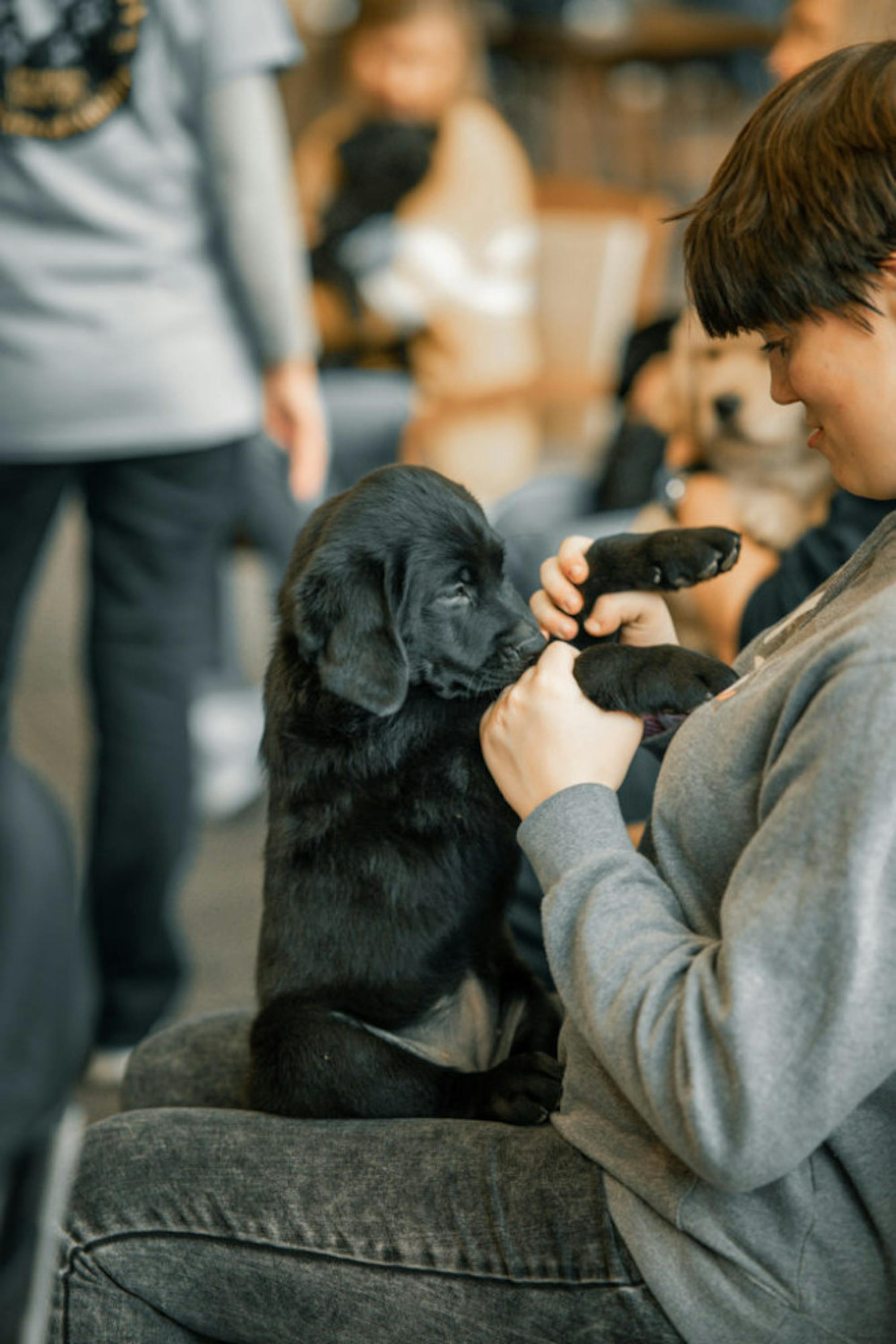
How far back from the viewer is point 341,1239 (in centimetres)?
95

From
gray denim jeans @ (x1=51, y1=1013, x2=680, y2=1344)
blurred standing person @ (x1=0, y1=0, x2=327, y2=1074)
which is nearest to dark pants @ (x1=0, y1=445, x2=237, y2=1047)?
blurred standing person @ (x1=0, y1=0, x2=327, y2=1074)

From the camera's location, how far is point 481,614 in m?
1.30

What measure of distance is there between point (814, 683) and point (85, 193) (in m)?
1.50

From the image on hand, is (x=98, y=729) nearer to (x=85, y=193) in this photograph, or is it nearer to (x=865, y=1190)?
(x=85, y=193)

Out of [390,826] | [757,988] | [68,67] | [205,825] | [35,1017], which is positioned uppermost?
[68,67]

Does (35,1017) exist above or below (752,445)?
below

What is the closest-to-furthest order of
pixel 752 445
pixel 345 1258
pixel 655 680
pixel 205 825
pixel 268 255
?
pixel 345 1258 → pixel 655 680 → pixel 752 445 → pixel 268 255 → pixel 205 825

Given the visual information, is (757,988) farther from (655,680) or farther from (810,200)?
(810,200)

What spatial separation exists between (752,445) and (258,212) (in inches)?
31.7

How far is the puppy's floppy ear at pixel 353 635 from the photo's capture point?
3.80 ft

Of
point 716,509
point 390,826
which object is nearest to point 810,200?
point 390,826

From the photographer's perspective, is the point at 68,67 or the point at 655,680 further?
the point at 68,67

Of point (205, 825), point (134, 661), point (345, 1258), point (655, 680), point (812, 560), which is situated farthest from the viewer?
point (205, 825)

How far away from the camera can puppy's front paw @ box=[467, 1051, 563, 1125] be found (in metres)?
1.06
